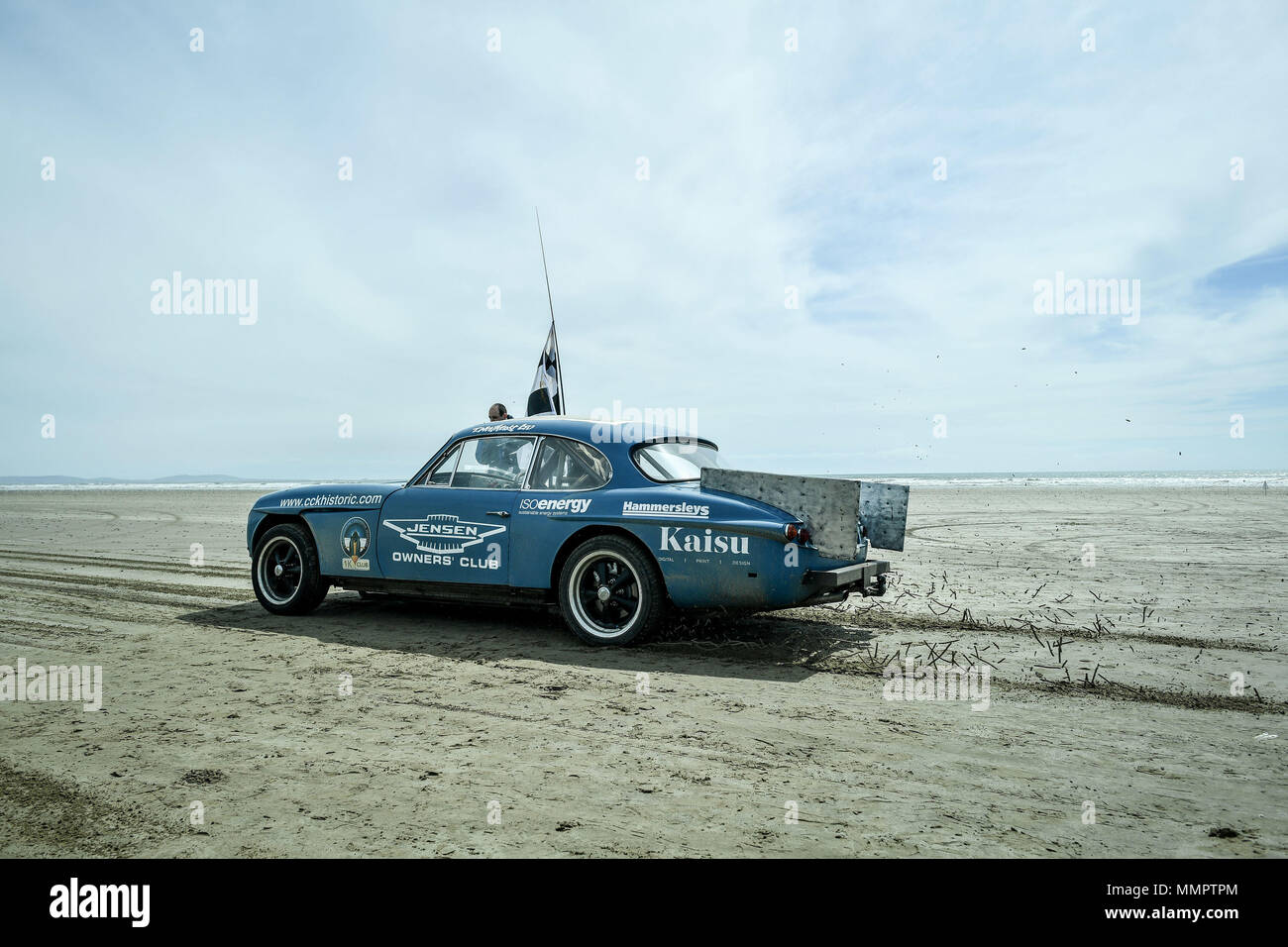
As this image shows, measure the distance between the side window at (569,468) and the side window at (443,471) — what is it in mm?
751

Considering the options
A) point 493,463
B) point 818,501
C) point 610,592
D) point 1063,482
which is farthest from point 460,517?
point 1063,482

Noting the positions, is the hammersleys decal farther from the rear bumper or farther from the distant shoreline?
the distant shoreline

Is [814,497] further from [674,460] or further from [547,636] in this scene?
[547,636]

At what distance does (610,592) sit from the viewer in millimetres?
5312

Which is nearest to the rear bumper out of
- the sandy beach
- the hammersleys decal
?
the sandy beach

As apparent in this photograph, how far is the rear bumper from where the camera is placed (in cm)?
481

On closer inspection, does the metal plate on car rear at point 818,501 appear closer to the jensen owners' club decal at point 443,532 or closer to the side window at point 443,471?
the jensen owners' club decal at point 443,532

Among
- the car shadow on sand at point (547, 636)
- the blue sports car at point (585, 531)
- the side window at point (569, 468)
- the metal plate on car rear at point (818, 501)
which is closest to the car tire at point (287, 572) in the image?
the blue sports car at point (585, 531)

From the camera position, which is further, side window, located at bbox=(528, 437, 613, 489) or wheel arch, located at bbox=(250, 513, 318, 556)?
wheel arch, located at bbox=(250, 513, 318, 556)

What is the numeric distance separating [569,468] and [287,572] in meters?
2.84

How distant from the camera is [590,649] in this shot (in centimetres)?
523

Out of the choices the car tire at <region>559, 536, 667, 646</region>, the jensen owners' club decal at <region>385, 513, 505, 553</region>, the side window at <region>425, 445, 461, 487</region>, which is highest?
the side window at <region>425, 445, 461, 487</region>

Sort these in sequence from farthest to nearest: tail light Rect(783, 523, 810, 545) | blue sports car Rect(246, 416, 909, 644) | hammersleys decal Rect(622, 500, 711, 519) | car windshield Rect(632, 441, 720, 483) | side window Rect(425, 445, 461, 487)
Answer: side window Rect(425, 445, 461, 487)
car windshield Rect(632, 441, 720, 483)
hammersleys decal Rect(622, 500, 711, 519)
blue sports car Rect(246, 416, 909, 644)
tail light Rect(783, 523, 810, 545)
